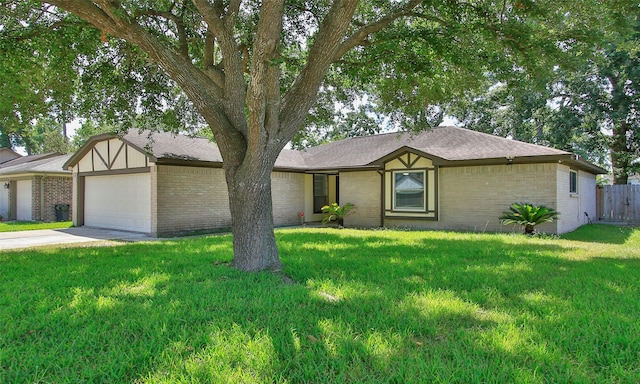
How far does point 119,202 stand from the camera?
14.6 m

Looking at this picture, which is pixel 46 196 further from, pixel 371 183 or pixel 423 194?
pixel 423 194

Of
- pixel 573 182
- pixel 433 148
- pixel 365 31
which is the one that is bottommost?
pixel 573 182

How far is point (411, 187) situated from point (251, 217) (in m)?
9.58

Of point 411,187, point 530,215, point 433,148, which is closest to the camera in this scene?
point 530,215

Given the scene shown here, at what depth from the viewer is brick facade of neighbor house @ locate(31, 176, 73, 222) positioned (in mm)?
18812

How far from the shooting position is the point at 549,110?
22406 mm

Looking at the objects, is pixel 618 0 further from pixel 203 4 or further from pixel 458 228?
pixel 458 228

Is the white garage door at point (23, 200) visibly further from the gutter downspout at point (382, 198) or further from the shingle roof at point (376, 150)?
the gutter downspout at point (382, 198)

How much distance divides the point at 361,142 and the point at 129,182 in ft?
34.0

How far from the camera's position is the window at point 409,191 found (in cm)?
1413

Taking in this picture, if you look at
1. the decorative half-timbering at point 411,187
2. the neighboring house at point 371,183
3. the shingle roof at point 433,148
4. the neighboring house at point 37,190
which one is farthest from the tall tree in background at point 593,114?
the neighboring house at point 37,190

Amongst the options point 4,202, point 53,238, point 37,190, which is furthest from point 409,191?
point 4,202

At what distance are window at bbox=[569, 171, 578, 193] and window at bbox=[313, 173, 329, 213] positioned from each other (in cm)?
992

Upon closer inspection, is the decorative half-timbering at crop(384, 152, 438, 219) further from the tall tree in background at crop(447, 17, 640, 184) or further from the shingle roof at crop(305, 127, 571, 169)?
the tall tree in background at crop(447, 17, 640, 184)
